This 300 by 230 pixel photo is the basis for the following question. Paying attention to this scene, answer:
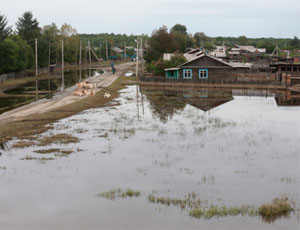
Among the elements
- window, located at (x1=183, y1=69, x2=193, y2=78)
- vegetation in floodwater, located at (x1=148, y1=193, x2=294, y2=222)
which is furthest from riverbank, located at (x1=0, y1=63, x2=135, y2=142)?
window, located at (x1=183, y1=69, x2=193, y2=78)

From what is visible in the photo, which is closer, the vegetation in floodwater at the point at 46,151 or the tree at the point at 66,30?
the vegetation in floodwater at the point at 46,151

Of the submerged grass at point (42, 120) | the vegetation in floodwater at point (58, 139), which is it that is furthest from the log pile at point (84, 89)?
the vegetation in floodwater at point (58, 139)

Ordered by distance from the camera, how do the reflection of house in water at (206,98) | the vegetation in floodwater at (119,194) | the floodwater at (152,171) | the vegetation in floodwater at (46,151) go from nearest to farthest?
1. the floodwater at (152,171)
2. the vegetation in floodwater at (119,194)
3. the vegetation in floodwater at (46,151)
4. the reflection of house in water at (206,98)

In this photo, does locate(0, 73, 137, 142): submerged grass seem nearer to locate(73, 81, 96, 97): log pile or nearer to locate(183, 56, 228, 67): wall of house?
locate(73, 81, 96, 97): log pile

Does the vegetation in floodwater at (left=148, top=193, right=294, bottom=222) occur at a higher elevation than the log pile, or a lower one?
lower

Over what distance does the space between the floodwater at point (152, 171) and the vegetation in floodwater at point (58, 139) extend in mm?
794

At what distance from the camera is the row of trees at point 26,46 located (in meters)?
72.1

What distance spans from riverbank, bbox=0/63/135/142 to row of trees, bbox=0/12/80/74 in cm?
2379

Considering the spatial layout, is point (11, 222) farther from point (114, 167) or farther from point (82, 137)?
point (82, 137)

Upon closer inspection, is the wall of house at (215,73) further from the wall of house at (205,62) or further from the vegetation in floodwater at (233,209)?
the vegetation in floodwater at (233,209)

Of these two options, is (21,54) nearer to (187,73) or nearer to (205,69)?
(187,73)

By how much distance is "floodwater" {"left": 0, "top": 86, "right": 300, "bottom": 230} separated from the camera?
14.6 m

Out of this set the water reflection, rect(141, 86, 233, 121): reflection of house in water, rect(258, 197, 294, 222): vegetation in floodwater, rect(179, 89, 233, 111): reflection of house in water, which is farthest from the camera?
rect(179, 89, 233, 111): reflection of house in water

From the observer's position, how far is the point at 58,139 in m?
26.2
